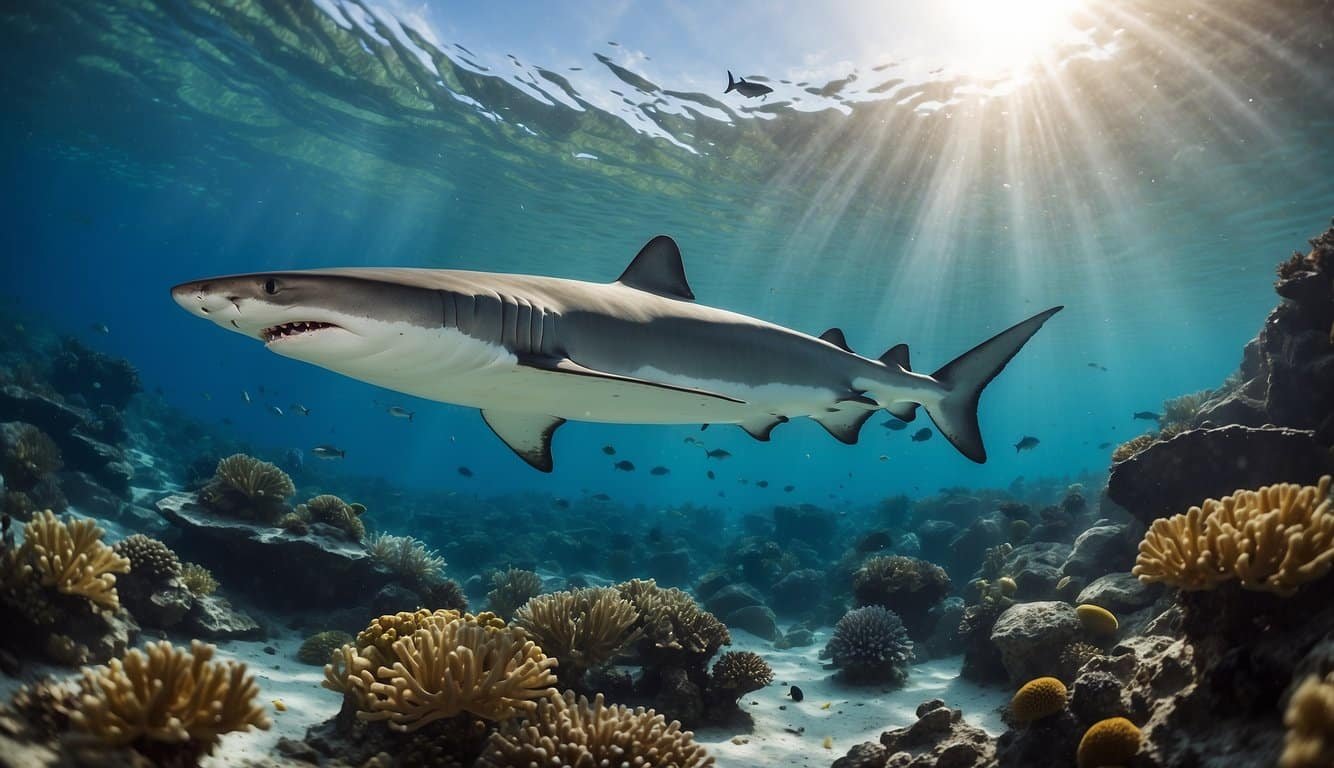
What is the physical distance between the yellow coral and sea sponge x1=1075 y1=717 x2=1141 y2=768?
638 cm

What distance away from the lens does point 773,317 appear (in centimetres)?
4769

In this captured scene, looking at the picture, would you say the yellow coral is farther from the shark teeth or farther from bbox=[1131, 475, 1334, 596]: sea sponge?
bbox=[1131, 475, 1334, 596]: sea sponge

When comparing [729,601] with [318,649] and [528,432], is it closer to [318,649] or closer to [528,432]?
[318,649]

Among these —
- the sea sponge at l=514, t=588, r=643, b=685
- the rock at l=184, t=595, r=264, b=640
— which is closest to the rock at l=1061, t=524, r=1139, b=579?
the sea sponge at l=514, t=588, r=643, b=685

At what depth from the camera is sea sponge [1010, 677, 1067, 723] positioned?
12.8 ft

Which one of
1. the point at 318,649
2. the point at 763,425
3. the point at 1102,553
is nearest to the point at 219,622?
the point at 318,649

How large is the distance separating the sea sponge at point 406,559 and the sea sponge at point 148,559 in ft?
10.3

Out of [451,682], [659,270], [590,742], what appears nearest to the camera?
[590,742]

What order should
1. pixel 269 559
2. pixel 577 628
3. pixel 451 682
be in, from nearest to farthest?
pixel 451 682 < pixel 577 628 < pixel 269 559

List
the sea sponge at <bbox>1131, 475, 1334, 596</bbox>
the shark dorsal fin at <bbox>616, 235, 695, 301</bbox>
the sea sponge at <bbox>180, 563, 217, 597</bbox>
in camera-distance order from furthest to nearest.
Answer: the sea sponge at <bbox>180, 563, 217, 597</bbox> → the shark dorsal fin at <bbox>616, 235, 695, 301</bbox> → the sea sponge at <bbox>1131, 475, 1334, 596</bbox>

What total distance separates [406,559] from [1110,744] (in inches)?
382

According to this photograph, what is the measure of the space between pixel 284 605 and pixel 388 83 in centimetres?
1881

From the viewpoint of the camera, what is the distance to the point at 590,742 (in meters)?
3.54

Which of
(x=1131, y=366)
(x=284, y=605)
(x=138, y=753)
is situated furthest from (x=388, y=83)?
(x=1131, y=366)
